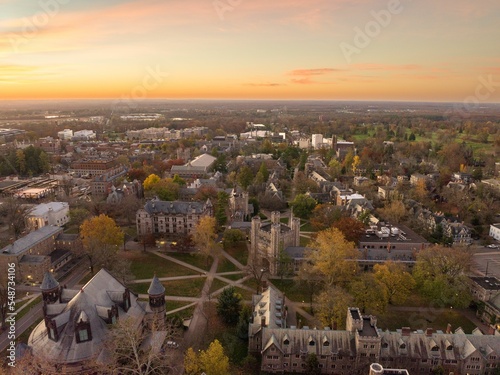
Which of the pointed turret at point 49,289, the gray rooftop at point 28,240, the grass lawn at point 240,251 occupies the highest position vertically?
the pointed turret at point 49,289

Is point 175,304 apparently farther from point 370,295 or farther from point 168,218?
point 370,295

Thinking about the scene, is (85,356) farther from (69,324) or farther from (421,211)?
(421,211)

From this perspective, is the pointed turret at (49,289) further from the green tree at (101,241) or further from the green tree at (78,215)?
the green tree at (78,215)

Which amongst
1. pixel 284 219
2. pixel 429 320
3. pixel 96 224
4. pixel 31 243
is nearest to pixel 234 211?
pixel 284 219

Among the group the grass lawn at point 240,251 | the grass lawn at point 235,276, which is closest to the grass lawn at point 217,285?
the grass lawn at point 235,276

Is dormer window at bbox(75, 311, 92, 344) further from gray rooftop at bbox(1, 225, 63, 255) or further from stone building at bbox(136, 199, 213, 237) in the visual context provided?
stone building at bbox(136, 199, 213, 237)

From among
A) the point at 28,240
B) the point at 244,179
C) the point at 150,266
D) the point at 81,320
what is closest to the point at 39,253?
the point at 28,240
